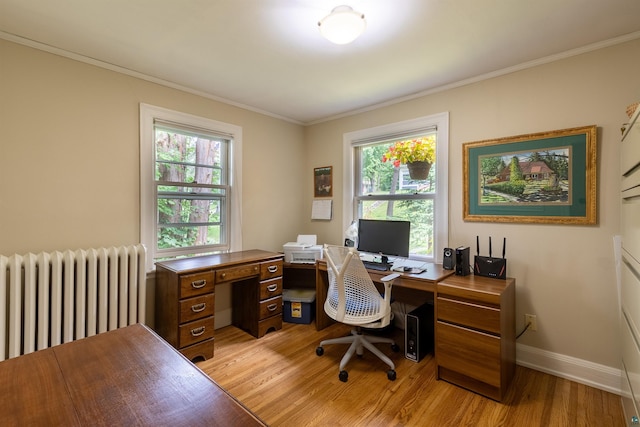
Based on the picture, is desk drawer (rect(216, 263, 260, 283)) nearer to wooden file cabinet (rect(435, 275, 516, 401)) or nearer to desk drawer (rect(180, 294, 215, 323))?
desk drawer (rect(180, 294, 215, 323))

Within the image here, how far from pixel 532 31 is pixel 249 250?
2.97 m

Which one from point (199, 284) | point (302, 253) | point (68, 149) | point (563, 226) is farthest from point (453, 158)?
point (68, 149)

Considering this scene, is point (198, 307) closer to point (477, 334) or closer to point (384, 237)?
point (384, 237)

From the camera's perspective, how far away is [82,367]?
0.92 meters

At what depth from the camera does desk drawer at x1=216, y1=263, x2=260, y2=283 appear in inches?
98.0

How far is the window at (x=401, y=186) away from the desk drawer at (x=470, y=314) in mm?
754

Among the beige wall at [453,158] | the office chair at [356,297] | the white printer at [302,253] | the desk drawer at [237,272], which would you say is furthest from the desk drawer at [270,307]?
the beige wall at [453,158]

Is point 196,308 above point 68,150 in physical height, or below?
below

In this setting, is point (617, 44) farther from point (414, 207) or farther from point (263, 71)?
point (263, 71)

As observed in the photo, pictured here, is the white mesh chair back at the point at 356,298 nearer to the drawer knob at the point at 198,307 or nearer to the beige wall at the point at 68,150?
the drawer knob at the point at 198,307

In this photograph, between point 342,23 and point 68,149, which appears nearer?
point 342,23

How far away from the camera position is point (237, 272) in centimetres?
260

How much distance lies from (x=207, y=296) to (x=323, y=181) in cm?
191

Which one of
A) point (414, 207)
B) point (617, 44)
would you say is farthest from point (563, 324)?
point (617, 44)
